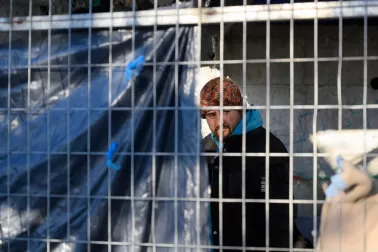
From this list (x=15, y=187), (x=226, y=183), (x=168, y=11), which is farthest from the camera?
(x=226, y=183)

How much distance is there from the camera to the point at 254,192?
2574 mm

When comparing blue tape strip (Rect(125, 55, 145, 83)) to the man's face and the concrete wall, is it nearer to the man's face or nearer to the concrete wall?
the man's face

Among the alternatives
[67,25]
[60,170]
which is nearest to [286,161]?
[60,170]

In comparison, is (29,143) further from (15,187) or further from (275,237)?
(275,237)

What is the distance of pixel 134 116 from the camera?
2.28 m

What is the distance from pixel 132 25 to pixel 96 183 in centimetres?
80

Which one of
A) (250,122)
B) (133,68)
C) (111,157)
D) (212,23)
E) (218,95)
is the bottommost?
(111,157)

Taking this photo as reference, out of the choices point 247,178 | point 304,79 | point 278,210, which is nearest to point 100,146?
point 247,178

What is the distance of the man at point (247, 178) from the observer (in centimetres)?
242

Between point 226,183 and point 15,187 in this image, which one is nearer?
point 15,187

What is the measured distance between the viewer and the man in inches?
95.1

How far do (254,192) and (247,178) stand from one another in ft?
0.28

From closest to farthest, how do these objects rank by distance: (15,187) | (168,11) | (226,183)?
1. (168,11)
2. (15,187)
3. (226,183)

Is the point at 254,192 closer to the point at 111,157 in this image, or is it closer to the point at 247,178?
the point at 247,178
